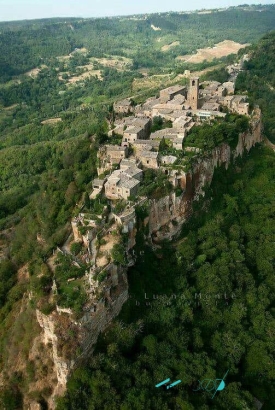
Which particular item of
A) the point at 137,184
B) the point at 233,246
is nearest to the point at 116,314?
the point at 137,184

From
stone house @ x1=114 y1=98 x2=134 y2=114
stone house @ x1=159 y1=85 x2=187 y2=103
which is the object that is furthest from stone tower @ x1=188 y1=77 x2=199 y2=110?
stone house @ x1=114 y1=98 x2=134 y2=114

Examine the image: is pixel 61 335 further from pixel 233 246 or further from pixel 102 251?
pixel 233 246

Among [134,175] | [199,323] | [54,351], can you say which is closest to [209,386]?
[199,323]

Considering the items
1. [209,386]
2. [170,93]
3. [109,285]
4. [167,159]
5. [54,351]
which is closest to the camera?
[54,351]

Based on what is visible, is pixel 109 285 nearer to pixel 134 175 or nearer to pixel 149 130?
pixel 134 175

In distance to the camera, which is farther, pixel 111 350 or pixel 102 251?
pixel 102 251
